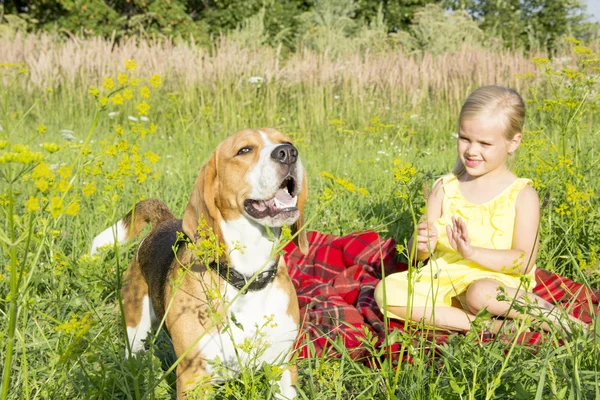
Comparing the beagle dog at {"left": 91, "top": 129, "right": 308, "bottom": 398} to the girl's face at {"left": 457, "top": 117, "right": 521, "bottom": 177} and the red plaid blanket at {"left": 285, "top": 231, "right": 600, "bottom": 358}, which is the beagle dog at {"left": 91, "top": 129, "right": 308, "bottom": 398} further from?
the girl's face at {"left": 457, "top": 117, "right": 521, "bottom": 177}

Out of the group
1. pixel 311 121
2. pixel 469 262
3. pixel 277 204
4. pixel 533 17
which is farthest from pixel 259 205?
pixel 533 17

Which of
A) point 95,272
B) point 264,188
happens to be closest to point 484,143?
point 264,188

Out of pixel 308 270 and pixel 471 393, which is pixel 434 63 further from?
pixel 471 393

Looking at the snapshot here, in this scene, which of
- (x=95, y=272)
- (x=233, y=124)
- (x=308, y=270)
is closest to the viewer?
(x=95, y=272)

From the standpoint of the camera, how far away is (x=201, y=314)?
2389mm

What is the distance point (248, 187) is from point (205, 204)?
212 millimetres

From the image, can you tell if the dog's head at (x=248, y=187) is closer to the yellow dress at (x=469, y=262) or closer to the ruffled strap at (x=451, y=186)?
the yellow dress at (x=469, y=262)

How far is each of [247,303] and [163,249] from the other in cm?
65

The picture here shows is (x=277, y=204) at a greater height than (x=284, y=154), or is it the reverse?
(x=284, y=154)

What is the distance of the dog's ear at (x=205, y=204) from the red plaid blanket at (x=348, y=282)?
91cm

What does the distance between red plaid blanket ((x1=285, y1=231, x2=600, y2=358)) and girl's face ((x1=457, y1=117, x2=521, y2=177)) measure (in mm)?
776

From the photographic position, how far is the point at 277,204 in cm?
262

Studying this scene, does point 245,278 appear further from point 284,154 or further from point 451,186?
point 451,186

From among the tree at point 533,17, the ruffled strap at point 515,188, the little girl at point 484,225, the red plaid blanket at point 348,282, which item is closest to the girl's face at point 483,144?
the little girl at point 484,225
